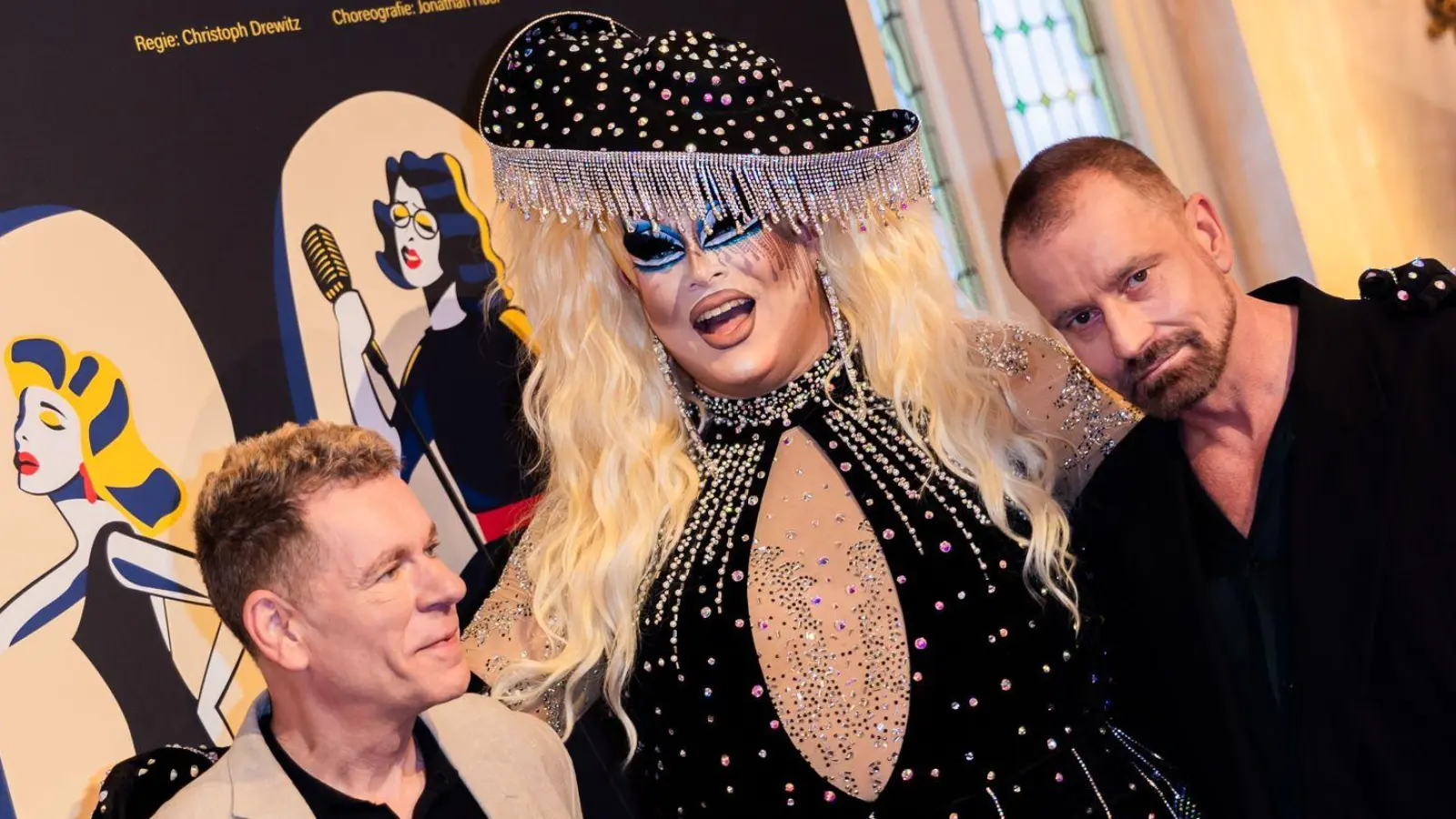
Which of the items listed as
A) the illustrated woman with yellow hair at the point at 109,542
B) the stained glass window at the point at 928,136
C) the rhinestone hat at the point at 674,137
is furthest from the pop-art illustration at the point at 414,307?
the stained glass window at the point at 928,136

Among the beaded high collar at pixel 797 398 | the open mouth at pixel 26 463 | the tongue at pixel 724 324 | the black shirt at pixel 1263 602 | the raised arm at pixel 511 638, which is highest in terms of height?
the open mouth at pixel 26 463

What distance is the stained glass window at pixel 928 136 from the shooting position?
3.45 metres

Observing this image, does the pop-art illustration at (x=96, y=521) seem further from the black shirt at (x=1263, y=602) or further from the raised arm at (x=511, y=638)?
the black shirt at (x=1263, y=602)

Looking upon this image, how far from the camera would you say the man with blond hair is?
2.08 metres

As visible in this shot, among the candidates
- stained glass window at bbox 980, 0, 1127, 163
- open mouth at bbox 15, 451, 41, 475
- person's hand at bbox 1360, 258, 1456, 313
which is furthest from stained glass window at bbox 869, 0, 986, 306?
open mouth at bbox 15, 451, 41, 475

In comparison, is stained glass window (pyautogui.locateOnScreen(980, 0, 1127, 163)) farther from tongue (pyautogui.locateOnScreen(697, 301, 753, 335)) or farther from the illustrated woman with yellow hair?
the illustrated woman with yellow hair

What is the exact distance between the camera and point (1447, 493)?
6.64 ft

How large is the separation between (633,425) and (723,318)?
295 millimetres

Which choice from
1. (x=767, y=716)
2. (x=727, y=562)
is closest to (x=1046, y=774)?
(x=767, y=716)

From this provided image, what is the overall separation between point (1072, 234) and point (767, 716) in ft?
2.84

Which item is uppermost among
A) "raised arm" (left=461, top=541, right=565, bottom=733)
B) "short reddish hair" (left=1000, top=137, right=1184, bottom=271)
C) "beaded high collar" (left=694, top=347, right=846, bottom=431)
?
"short reddish hair" (left=1000, top=137, right=1184, bottom=271)

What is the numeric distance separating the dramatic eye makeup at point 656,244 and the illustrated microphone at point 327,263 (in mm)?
595

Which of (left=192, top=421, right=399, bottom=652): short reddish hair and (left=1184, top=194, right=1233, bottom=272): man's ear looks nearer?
(left=192, top=421, right=399, bottom=652): short reddish hair

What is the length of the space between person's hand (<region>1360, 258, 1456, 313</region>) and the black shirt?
0.21 meters
